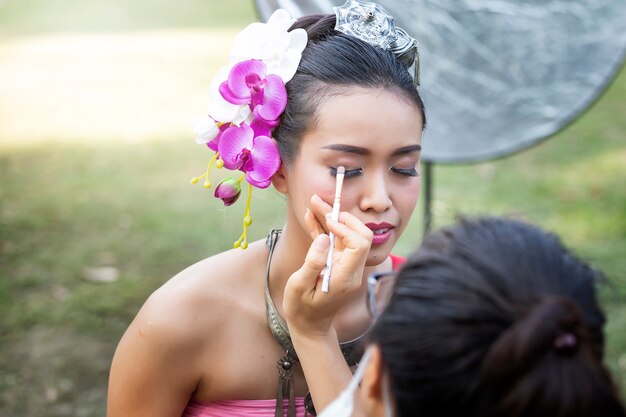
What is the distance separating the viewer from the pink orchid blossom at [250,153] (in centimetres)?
201

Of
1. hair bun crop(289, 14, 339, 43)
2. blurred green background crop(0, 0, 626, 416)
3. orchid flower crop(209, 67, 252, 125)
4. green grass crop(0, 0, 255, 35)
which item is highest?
green grass crop(0, 0, 255, 35)

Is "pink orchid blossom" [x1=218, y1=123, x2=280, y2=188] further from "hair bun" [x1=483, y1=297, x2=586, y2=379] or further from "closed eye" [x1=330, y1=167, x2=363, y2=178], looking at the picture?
"hair bun" [x1=483, y1=297, x2=586, y2=379]

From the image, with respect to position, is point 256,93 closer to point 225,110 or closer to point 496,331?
point 225,110

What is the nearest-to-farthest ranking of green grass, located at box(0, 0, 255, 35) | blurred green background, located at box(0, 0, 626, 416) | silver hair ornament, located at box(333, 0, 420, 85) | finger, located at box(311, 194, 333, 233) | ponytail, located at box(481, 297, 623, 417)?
ponytail, located at box(481, 297, 623, 417) → finger, located at box(311, 194, 333, 233) → silver hair ornament, located at box(333, 0, 420, 85) → blurred green background, located at box(0, 0, 626, 416) → green grass, located at box(0, 0, 255, 35)

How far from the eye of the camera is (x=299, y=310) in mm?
1748

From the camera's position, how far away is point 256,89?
2006 mm

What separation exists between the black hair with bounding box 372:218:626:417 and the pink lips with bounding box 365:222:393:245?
1.81 feet

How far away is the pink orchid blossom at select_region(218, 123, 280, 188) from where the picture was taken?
201 centimetres

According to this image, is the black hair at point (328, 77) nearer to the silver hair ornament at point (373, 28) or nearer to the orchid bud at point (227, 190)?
the silver hair ornament at point (373, 28)

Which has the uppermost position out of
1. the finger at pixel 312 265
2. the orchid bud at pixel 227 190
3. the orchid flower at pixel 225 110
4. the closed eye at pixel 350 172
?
the orchid flower at pixel 225 110

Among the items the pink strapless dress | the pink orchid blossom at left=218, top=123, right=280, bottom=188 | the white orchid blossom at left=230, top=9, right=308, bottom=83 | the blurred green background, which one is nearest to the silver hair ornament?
the white orchid blossom at left=230, top=9, right=308, bottom=83

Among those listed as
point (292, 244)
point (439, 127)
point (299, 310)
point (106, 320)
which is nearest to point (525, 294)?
point (299, 310)

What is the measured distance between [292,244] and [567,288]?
3.32 ft

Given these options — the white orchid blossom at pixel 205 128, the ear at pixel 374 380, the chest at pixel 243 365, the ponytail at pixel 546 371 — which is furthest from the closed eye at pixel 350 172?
the ponytail at pixel 546 371
